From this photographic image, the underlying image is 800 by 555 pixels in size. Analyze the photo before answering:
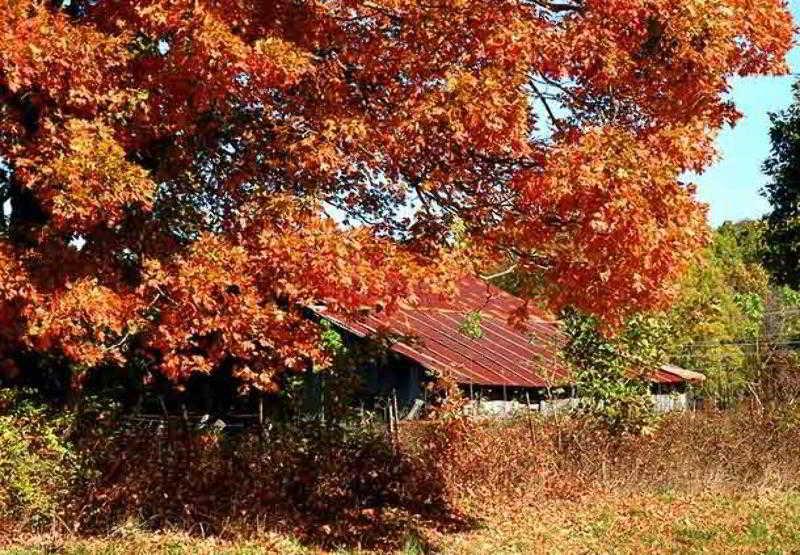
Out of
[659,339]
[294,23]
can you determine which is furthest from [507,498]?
[294,23]

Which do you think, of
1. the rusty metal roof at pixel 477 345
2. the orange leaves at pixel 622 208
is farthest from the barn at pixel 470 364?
the orange leaves at pixel 622 208

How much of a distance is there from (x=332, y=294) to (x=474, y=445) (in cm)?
681

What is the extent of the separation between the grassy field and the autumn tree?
2.51 m

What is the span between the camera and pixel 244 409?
17.2 m

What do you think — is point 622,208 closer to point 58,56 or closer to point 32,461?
point 58,56

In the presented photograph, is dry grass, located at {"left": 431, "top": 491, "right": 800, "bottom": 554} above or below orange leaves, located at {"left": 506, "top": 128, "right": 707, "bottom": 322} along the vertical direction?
below

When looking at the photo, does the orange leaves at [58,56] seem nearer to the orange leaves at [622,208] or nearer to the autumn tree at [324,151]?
the autumn tree at [324,151]

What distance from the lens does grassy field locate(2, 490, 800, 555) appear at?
40.9 ft

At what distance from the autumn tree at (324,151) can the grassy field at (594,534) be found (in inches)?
98.8

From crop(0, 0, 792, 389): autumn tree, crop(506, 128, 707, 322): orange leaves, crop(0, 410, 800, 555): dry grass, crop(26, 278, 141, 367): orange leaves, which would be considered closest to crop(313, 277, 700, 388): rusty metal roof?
crop(0, 410, 800, 555): dry grass

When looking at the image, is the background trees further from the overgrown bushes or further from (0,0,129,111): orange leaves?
(0,0,129,111): orange leaves

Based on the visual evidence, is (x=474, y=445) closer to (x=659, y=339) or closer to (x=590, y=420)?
(x=590, y=420)

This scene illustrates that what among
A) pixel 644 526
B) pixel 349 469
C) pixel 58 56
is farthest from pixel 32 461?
pixel 644 526

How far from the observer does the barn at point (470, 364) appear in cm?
1811
